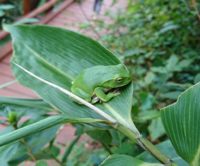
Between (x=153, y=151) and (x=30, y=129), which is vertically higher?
(x=30, y=129)

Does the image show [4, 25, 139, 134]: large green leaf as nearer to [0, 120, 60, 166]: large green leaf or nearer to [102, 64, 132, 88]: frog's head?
[102, 64, 132, 88]: frog's head

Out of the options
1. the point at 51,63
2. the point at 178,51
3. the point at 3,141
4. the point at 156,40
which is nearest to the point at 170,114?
the point at 3,141

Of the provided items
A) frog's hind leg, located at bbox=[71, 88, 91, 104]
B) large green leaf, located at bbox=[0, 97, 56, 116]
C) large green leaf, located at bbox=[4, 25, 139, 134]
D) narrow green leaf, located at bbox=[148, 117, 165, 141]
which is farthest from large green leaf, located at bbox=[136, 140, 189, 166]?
large green leaf, located at bbox=[0, 97, 56, 116]

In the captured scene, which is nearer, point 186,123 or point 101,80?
point 186,123

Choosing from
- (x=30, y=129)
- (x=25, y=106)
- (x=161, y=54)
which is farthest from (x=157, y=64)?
(x=30, y=129)

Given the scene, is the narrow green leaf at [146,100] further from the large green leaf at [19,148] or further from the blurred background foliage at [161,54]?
the large green leaf at [19,148]

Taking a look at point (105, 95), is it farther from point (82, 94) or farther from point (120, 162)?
point (120, 162)
